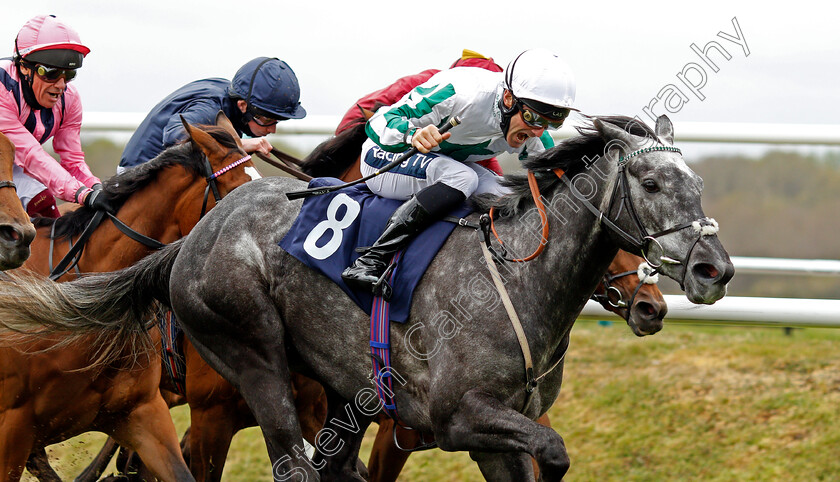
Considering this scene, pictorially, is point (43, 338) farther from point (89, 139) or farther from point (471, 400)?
point (89, 139)

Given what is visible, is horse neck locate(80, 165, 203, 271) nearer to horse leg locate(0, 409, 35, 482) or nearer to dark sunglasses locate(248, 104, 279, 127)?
dark sunglasses locate(248, 104, 279, 127)

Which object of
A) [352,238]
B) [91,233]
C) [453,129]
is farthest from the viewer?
[91,233]

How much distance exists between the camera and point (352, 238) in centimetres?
383

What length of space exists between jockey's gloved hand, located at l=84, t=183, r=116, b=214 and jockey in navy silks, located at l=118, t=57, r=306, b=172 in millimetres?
623

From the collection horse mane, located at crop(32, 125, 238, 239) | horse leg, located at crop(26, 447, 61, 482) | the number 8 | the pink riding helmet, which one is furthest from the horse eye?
horse leg, located at crop(26, 447, 61, 482)

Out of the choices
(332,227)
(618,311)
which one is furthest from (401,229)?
(618,311)

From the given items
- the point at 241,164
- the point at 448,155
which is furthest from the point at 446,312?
the point at 241,164

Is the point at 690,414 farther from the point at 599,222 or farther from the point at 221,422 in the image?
the point at 599,222

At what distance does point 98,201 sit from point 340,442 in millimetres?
1642

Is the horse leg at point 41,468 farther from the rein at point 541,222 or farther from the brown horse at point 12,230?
the rein at point 541,222

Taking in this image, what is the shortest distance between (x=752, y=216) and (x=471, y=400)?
442cm

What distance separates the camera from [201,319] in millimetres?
4004

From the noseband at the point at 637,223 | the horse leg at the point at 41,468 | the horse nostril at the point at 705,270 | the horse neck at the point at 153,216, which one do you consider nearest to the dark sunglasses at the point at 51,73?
the horse neck at the point at 153,216

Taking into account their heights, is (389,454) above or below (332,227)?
below
